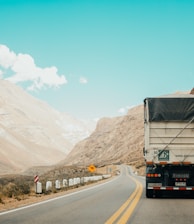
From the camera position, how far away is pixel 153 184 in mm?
17438

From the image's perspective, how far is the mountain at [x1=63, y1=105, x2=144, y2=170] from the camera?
150000 mm

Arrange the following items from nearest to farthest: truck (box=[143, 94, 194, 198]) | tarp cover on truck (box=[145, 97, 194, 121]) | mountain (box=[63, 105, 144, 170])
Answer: truck (box=[143, 94, 194, 198])
tarp cover on truck (box=[145, 97, 194, 121])
mountain (box=[63, 105, 144, 170])

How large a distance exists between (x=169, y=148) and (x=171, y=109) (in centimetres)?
191

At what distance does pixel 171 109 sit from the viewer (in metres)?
18.5

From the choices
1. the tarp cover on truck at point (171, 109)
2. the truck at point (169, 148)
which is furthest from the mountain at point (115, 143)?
the truck at point (169, 148)

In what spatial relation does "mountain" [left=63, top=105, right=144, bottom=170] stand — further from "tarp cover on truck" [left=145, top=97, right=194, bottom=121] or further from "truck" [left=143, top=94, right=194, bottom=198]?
"truck" [left=143, top=94, right=194, bottom=198]

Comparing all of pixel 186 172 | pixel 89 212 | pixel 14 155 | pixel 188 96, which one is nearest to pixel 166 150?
pixel 186 172

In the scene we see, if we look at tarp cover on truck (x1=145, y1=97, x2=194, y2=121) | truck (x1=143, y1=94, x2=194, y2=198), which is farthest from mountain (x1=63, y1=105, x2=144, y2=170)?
truck (x1=143, y1=94, x2=194, y2=198)

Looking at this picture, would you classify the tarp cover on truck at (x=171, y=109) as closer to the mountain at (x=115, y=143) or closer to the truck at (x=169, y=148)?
the truck at (x=169, y=148)

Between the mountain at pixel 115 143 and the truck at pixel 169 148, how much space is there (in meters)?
118

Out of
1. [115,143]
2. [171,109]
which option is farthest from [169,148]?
[115,143]

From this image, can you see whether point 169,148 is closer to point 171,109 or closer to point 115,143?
point 171,109

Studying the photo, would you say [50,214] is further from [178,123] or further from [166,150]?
[178,123]

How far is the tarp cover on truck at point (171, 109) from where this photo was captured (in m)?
18.2
